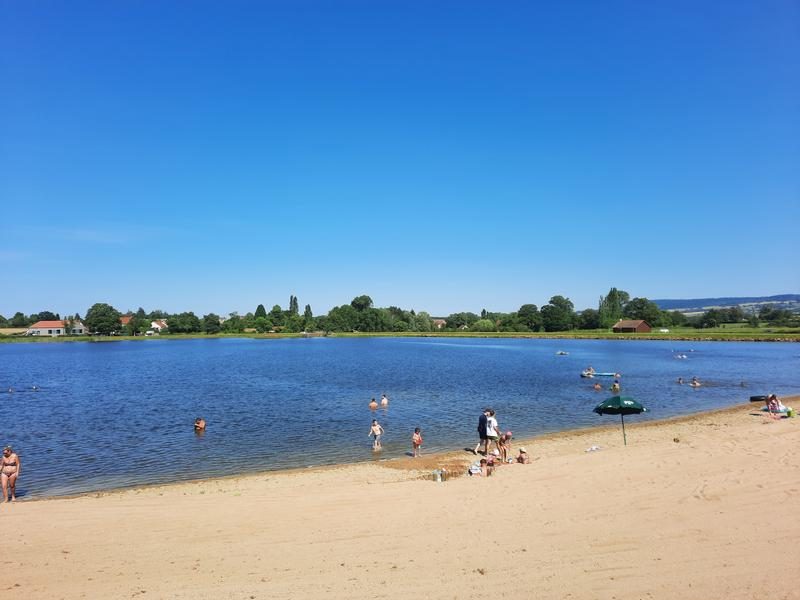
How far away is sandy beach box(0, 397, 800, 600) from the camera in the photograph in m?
9.95

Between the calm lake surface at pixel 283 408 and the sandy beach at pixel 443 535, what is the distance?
16.5 ft

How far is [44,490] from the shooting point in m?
20.2

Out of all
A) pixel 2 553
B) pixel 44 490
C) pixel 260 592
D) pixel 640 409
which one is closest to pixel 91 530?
pixel 2 553

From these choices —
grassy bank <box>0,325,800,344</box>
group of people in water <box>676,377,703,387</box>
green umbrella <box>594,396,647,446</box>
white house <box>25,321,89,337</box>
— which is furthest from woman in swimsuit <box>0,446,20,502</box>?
white house <box>25,321,89,337</box>

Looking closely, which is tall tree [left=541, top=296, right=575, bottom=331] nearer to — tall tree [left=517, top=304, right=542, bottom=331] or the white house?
tall tree [left=517, top=304, right=542, bottom=331]

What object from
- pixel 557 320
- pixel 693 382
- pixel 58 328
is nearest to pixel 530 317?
pixel 557 320

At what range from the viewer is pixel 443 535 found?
12.5 metres

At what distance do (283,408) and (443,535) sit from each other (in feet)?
92.9

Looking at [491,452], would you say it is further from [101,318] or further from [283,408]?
[101,318]

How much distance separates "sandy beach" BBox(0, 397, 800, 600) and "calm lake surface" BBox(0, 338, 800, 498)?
16.5 feet

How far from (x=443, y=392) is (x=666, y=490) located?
31639mm

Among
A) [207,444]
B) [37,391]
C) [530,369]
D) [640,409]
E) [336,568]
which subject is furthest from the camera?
[530,369]

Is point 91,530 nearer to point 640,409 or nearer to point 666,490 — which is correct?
point 666,490

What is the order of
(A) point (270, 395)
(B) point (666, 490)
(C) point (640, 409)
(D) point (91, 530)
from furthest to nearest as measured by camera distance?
1. (A) point (270, 395)
2. (C) point (640, 409)
3. (B) point (666, 490)
4. (D) point (91, 530)
